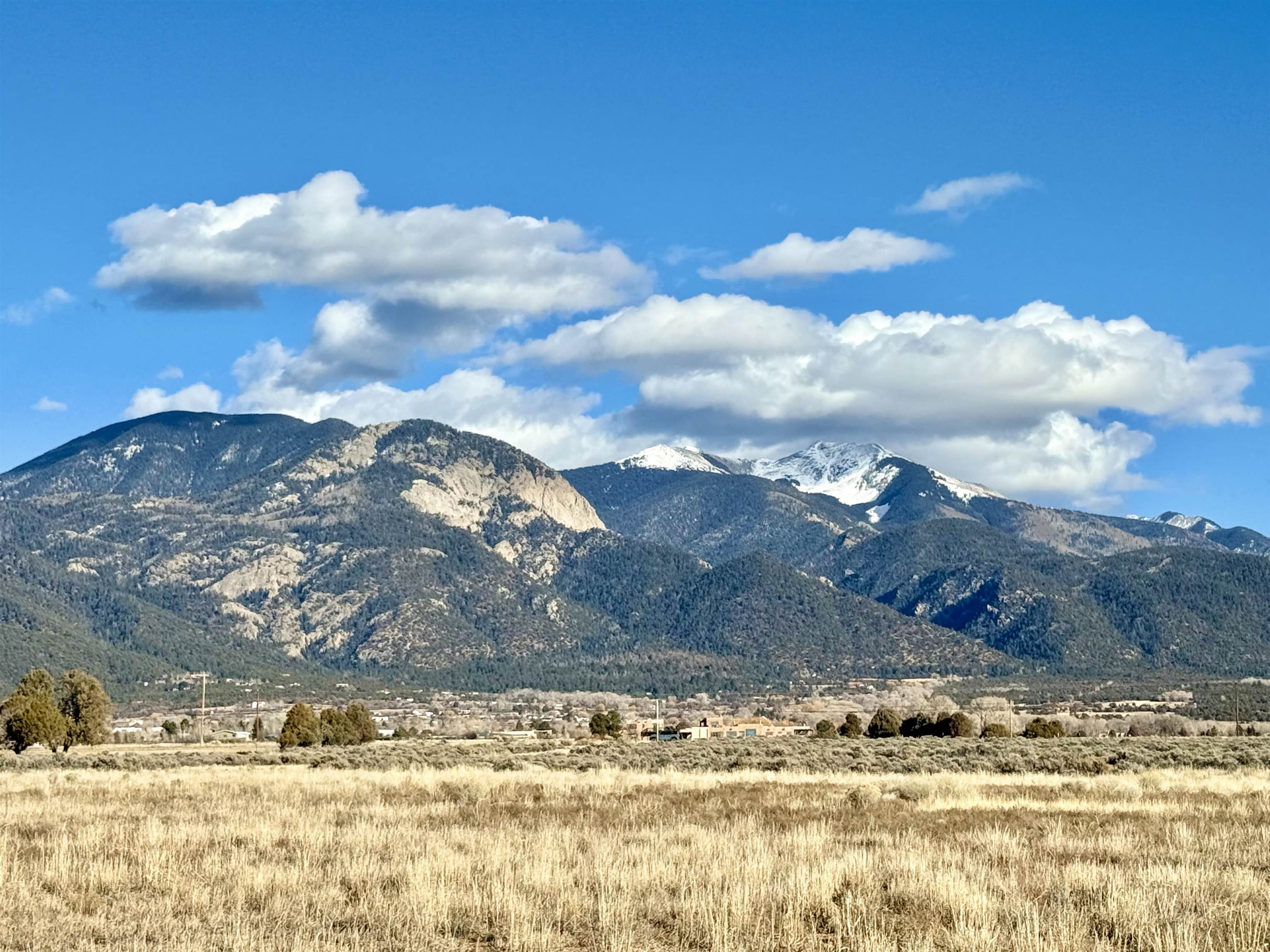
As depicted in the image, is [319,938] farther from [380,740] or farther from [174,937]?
[380,740]

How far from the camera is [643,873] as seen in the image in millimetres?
16938

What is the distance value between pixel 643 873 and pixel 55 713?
51.5 metres

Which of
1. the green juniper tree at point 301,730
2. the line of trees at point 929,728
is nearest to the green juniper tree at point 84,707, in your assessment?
the green juniper tree at point 301,730

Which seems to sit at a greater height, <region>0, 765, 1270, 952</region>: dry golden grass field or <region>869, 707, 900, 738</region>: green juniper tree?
<region>0, 765, 1270, 952</region>: dry golden grass field

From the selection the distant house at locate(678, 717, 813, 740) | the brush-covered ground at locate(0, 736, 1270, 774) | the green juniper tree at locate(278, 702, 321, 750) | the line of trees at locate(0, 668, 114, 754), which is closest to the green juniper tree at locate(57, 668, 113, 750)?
the line of trees at locate(0, 668, 114, 754)

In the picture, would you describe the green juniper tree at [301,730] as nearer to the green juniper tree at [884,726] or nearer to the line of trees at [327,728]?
the line of trees at [327,728]

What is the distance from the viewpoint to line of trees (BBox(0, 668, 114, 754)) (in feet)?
196

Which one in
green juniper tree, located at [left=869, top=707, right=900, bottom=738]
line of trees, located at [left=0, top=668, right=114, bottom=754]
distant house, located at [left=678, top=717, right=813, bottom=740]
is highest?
line of trees, located at [left=0, top=668, right=114, bottom=754]

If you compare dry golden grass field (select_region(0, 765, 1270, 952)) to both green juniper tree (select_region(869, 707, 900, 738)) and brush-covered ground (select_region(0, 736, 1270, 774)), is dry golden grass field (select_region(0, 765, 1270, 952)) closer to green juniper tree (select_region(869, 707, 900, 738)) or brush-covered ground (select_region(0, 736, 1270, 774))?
brush-covered ground (select_region(0, 736, 1270, 774))

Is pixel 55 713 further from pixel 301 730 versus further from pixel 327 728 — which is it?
pixel 327 728

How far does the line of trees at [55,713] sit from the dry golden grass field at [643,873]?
32830mm

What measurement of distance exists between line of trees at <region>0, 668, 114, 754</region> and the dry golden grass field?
3283cm

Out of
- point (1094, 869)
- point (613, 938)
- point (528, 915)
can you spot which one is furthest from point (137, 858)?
point (1094, 869)

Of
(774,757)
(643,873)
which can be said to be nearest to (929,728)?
(774,757)
